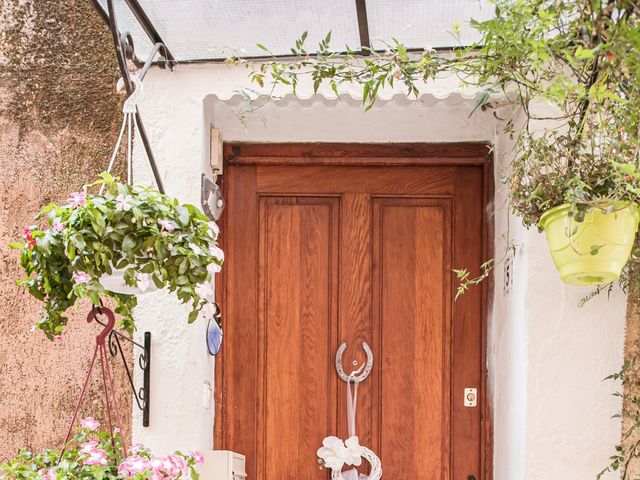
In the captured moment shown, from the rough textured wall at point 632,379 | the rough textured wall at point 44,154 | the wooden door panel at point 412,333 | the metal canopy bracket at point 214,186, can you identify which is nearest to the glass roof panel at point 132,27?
the rough textured wall at point 44,154

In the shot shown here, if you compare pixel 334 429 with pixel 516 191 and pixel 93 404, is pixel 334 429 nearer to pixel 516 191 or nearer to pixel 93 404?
pixel 93 404

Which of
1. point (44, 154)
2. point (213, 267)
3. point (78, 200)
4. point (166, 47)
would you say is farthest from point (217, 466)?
point (166, 47)

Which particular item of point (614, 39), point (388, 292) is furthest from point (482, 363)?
point (614, 39)

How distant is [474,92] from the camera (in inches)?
124

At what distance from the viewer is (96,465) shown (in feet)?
8.20

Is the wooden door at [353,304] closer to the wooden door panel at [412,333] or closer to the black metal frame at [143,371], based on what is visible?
the wooden door panel at [412,333]

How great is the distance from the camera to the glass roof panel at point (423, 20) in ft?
9.28

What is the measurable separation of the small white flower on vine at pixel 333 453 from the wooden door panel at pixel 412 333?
16cm

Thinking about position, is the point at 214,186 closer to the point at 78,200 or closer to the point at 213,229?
the point at 213,229

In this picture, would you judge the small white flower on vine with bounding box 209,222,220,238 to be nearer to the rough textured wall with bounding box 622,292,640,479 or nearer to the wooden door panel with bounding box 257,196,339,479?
the wooden door panel with bounding box 257,196,339,479

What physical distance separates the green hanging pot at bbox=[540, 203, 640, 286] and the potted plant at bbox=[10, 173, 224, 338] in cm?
94

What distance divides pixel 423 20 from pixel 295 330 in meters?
1.33

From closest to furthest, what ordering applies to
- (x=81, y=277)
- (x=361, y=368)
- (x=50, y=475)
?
(x=81, y=277) < (x=50, y=475) < (x=361, y=368)

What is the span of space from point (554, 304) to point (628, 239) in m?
0.69
